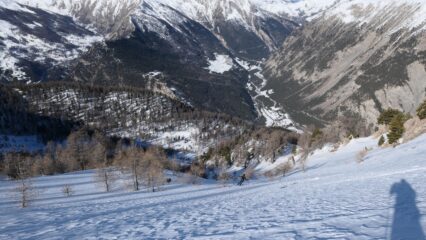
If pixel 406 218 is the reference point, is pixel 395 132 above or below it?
above

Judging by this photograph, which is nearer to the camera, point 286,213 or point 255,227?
point 255,227

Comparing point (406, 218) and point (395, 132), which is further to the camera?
point (395, 132)

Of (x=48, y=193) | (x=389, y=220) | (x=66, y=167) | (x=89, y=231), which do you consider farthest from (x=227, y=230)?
(x=66, y=167)

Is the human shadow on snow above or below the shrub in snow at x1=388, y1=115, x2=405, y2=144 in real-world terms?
below

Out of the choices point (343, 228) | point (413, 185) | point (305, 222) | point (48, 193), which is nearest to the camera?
point (343, 228)

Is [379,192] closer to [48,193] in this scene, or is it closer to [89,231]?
[89,231]

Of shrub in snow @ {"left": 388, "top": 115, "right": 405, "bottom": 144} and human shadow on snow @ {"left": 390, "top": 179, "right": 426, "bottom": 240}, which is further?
shrub in snow @ {"left": 388, "top": 115, "right": 405, "bottom": 144}

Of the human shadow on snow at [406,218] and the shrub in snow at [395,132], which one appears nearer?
the human shadow on snow at [406,218]

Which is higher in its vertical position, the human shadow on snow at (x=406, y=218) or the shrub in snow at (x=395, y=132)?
the shrub in snow at (x=395, y=132)
